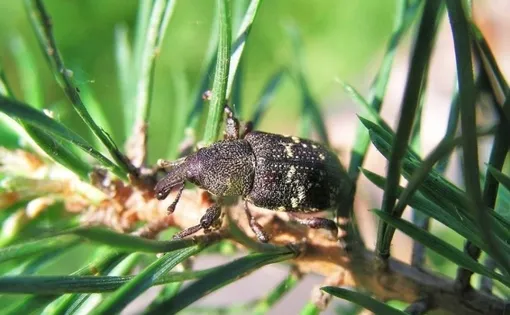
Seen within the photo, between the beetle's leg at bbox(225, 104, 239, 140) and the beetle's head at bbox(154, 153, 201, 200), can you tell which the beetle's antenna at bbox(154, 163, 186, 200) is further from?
the beetle's leg at bbox(225, 104, 239, 140)

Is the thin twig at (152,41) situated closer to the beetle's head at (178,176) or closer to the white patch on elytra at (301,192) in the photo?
the beetle's head at (178,176)

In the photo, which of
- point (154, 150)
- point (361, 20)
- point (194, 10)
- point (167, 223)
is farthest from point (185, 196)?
point (361, 20)

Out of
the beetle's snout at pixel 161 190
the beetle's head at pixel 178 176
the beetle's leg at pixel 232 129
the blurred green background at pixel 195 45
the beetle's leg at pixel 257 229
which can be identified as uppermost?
the blurred green background at pixel 195 45

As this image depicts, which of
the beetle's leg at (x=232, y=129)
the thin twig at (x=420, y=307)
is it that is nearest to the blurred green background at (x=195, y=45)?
the beetle's leg at (x=232, y=129)

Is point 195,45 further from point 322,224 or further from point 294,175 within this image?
point 322,224

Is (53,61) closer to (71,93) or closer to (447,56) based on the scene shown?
(71,93)

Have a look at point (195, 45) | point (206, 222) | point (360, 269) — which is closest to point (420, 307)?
point (360, 269)
